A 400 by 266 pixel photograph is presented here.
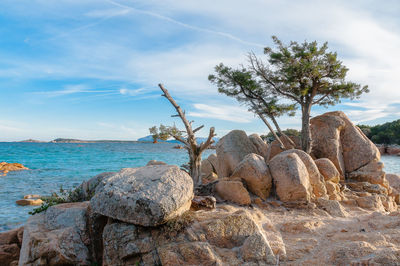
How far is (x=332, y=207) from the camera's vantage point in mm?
10852

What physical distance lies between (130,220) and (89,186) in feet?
16.2

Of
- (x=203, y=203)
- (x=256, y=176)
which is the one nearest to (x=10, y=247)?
(x=203, y=203)

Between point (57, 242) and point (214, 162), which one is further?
point (214, 162)

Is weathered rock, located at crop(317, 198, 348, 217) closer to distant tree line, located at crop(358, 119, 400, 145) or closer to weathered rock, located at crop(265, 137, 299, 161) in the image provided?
weathered rock, located at crop(265, 137, 299, 161)

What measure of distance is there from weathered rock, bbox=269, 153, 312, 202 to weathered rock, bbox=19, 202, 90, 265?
23.0 ft

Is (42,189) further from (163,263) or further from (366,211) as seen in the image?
(366,211)

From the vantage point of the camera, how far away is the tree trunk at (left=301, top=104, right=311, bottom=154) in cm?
1673

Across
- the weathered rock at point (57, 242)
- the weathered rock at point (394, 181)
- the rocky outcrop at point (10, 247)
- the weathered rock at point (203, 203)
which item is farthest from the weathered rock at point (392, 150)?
the rocky outcrop at point (10, 247)

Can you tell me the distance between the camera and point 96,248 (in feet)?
22.7

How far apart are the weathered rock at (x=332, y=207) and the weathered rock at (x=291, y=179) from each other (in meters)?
0.49

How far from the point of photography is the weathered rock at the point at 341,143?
16.2m

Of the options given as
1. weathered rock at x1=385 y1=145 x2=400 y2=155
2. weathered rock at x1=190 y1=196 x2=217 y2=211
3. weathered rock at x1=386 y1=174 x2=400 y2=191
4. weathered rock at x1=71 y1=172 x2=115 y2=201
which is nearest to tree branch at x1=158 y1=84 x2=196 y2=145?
weathered rock at x1=71 y1=172 x2=115 y2=201

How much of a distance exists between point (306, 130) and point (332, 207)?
22.9ft

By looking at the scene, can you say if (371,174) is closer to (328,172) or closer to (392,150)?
(328,172)
